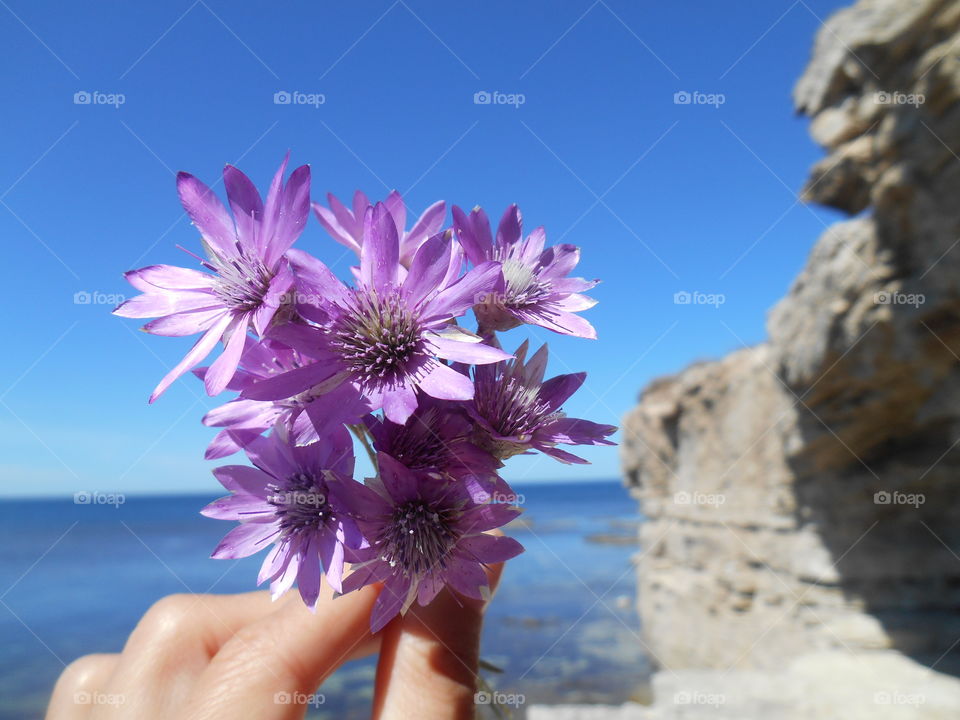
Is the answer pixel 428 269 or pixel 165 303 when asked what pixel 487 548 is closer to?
pixel 428 269

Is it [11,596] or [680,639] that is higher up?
[11,596]

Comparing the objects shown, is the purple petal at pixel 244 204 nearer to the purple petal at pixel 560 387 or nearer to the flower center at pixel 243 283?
the flower center at pixel 243 283

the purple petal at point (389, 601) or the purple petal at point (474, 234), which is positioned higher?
the purple petal at point (474, 234)

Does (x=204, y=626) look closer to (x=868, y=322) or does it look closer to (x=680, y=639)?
(x=868, y=322)

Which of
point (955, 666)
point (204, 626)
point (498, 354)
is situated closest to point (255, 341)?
point (498, 354)

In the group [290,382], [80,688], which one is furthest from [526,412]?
[80,688]

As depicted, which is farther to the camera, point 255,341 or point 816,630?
point 816,630

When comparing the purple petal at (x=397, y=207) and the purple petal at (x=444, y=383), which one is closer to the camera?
the purple petal at (x=444, y=383)

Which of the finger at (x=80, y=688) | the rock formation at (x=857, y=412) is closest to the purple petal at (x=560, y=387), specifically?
the finger at (x=80, y=688)
